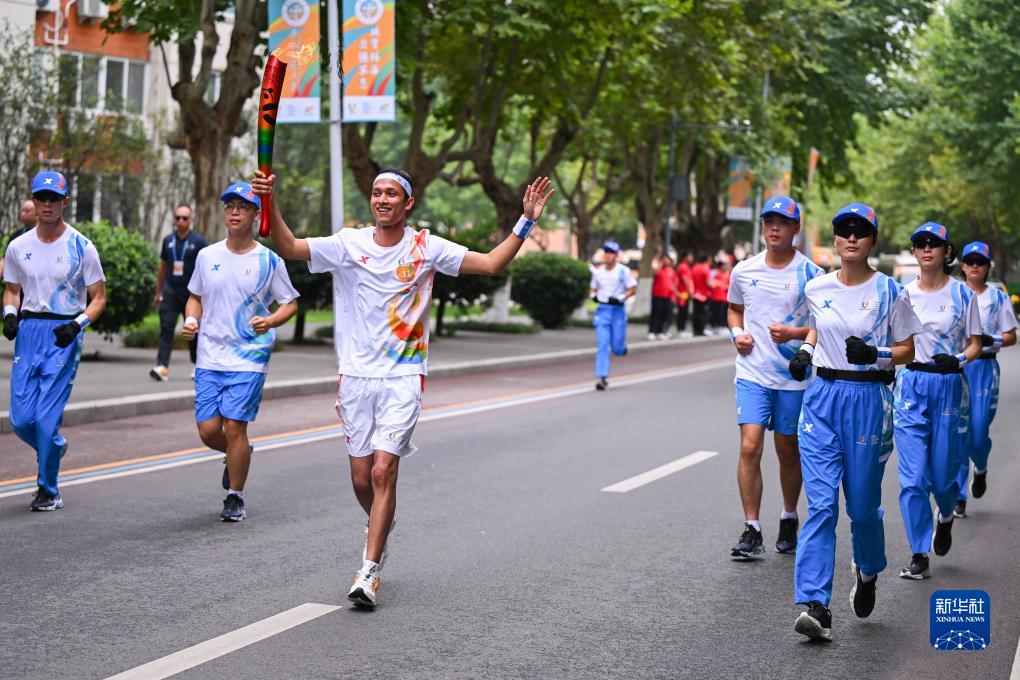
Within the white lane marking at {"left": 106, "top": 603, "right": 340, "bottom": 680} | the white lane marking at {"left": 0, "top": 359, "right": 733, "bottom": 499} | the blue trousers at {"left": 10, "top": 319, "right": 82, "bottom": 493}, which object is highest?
the blue trousers at {"left": 10, "top": 319, "right": 82, "bottom": 493}

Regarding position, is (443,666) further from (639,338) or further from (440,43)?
(639,338)

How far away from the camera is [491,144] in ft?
89.0

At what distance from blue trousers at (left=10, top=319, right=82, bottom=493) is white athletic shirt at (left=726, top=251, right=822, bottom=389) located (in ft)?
13.2

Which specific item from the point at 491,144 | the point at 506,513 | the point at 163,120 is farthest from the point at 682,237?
the point at 506,513

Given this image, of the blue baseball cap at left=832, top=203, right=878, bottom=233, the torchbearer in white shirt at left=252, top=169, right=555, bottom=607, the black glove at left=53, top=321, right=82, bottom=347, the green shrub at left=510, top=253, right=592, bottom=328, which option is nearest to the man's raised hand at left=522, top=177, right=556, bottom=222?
the torchbearer in white shirt at left=252, top=169, right=555, bottom=607

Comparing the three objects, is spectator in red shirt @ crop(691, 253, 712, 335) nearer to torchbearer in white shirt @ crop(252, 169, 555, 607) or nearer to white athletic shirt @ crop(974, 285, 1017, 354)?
white athletic shirt @ crop(974, 285, 1017, 354)

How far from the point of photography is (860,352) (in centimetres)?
614

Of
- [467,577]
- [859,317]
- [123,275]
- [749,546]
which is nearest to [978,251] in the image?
[749,546]

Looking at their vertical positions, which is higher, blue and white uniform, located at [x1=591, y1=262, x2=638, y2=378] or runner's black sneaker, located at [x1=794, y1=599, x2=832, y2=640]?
blue and white uniform, located at [x1=591, y1=262, x2=638, y2=378]

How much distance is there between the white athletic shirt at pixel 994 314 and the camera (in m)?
9.43

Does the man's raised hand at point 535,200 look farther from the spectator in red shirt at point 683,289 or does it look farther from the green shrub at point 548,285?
the spectator in red shirt at point 683,289

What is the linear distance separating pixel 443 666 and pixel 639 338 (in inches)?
1124

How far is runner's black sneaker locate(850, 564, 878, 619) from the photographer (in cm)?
652

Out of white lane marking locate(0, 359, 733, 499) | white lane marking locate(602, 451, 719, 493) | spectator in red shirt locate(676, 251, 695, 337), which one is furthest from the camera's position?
spectator in red shirt locate(676, 251, 695, 337)
